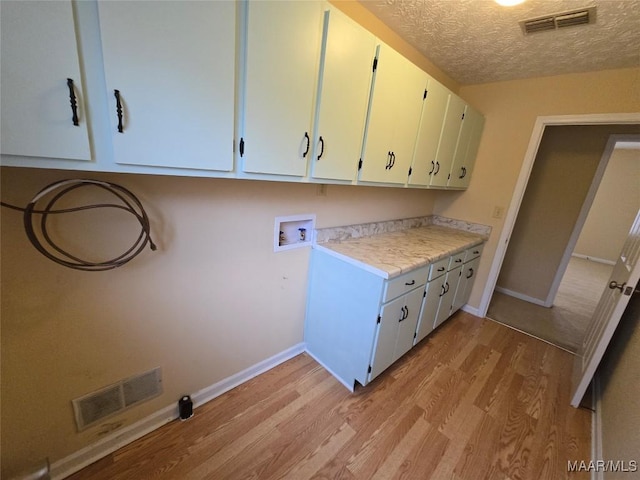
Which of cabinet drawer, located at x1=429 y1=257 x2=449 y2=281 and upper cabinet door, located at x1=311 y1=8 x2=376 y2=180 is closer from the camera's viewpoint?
upper cabinet door, located at x1=311 y1=8 x2=376 y2=180

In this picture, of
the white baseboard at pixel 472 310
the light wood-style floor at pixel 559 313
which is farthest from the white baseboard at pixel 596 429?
the white baseboard at pixel 472 310

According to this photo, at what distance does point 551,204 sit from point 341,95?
3548 millimetres

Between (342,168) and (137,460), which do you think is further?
(342,168)

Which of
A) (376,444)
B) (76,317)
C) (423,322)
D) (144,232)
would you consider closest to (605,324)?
(423,322)

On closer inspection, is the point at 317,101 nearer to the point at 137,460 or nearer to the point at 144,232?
the point at 144,232

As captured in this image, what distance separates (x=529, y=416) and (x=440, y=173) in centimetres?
189

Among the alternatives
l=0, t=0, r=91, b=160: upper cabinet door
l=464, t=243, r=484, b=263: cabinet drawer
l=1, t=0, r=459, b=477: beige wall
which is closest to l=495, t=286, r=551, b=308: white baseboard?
l=464, t=243, r=484, b=263: cabinet drawer

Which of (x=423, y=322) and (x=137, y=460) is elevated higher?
(x=423, y=322)

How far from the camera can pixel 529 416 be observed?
65.1 inches

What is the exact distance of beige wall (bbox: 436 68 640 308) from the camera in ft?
6.58

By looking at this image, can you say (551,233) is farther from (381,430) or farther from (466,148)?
(381,430)

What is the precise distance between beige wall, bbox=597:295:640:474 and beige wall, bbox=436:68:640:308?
1052mm

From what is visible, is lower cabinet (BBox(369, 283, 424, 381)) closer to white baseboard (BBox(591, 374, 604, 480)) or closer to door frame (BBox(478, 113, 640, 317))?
white baseboard (BBox(591, 374, 604, 480))

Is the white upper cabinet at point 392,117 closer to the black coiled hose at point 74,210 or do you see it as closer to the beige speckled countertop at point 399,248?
the beige speckled countertop at point 399,248
